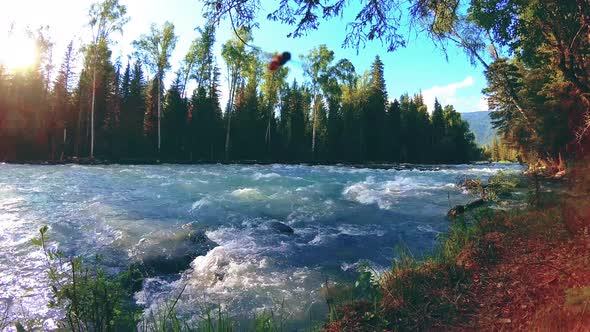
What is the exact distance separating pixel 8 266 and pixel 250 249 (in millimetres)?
4436

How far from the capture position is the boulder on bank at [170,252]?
640 cm

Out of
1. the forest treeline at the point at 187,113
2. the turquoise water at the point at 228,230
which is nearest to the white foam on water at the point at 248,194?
the turquoise water at the point at 228,230

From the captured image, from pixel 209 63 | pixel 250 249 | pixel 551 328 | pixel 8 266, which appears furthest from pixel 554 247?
pixel 209 63

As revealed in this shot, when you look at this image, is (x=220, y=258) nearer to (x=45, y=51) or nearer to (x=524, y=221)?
(x=524, y=221)

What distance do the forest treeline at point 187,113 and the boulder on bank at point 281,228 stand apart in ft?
87.8

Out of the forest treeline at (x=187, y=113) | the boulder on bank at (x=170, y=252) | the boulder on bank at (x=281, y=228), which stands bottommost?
the boulder on bank at (x=170, y=252)

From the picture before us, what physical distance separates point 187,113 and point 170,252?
127ft

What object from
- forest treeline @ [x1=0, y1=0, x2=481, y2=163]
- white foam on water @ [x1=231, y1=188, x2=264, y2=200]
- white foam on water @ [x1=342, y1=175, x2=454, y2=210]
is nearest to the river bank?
white foam on water @ [x1=342, y1=175, x2=454, y2=210]

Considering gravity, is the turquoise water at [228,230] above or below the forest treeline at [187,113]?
below

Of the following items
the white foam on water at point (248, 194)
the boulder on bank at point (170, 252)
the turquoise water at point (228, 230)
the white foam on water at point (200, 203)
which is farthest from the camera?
the white foam on water at point (248, 194)

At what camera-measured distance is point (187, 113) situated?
1694 inches

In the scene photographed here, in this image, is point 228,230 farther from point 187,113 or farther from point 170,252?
point 187,113

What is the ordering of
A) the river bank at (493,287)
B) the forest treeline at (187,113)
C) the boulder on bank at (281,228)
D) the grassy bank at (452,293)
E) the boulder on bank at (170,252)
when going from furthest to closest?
the forest treeline at (187,113) < the boulder on bank at (281,228) < the boulder on bank at (170,252) < the river bank at (493,287) < the grassy bank at (452,293)

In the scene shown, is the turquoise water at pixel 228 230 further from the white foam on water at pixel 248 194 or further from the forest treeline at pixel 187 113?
the forest treeline at pixel 187 113
